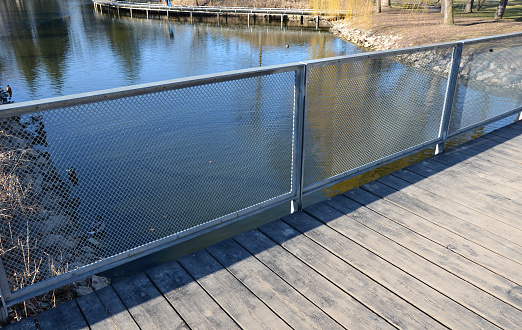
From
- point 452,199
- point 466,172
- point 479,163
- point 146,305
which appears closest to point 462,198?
point 452,199

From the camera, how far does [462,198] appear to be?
12.3 feet

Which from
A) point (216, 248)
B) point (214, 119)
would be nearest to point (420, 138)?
point (214, 119)

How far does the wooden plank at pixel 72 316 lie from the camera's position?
2.33 meters

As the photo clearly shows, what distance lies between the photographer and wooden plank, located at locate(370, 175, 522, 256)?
10.2ft

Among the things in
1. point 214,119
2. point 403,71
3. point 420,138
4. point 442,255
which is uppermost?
point 403,71

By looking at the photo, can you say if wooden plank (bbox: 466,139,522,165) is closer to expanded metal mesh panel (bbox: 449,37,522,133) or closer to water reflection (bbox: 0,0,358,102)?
expanded metal mesh panel (bbox: 449,37,522,133)

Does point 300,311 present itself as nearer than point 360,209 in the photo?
Yes

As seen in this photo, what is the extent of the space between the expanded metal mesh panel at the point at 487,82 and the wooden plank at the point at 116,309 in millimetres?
3787

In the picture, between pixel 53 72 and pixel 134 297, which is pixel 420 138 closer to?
pixel 134 297

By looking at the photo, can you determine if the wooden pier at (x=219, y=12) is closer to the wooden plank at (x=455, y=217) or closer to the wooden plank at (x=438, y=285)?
the wooden plank at (x=455, y=217)

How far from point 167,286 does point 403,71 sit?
2.86 m

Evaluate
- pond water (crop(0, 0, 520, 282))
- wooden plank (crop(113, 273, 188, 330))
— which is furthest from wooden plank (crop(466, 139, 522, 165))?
wooden plank (crop(113, 273, 188, 330))

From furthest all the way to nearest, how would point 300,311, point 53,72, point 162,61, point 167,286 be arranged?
point 162,61
point 53,72
point 167,286
point 300,311

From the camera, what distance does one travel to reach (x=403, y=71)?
3.96 m
